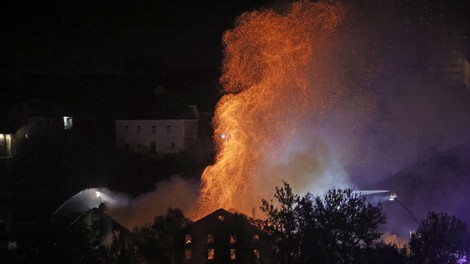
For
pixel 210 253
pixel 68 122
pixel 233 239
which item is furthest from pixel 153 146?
pixel 233 239

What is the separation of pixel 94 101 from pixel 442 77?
20.2 meters

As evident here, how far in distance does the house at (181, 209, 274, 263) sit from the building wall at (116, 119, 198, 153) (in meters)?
13.4

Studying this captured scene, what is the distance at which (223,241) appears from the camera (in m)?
22.1

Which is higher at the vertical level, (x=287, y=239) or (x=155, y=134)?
(x=155, y=134)

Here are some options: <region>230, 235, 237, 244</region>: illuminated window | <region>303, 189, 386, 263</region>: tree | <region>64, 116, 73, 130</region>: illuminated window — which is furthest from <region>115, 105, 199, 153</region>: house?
<region>303, 189, 386, 263</region>: tree

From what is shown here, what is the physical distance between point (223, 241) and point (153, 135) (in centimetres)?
1451

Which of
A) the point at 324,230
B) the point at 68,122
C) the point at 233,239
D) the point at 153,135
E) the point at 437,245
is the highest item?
the point at 68,122

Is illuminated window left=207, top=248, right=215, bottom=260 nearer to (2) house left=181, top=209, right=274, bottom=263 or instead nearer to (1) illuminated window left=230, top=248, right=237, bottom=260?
(2) house left=181, top=209, right=274, bottom=263

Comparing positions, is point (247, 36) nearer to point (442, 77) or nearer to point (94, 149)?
point (94, 149)

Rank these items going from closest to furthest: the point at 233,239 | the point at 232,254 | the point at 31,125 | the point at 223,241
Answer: the point at 232,254 < the point at 233,239 < the point at 223,241 < the point at 31,125

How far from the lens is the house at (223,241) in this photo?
2112cm

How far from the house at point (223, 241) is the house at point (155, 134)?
528 inches

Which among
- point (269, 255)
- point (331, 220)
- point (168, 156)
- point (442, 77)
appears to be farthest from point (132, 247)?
point (442, 77)

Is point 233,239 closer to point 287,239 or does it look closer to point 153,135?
point 287,239
